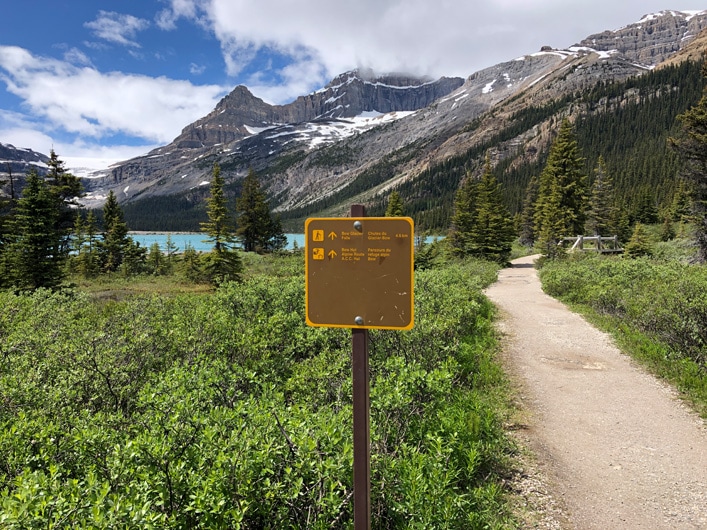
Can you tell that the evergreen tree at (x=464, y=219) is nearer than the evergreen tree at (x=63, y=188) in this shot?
No

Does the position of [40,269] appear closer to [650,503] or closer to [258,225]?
[258,225]

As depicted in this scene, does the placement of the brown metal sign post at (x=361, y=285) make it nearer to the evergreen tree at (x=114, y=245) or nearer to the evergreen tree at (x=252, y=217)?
the evergreen tree at (x=252, y=217)

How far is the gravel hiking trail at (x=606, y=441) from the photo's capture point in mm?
3848

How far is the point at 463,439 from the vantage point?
4.37 meters

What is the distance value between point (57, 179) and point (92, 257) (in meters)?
7.19

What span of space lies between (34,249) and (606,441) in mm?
26878

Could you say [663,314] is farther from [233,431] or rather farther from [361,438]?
[233,431]

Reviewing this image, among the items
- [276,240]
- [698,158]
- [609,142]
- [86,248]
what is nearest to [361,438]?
[698,158]

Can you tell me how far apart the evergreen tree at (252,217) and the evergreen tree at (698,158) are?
33.6m

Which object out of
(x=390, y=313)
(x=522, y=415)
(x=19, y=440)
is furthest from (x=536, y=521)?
(x=19, y=440)

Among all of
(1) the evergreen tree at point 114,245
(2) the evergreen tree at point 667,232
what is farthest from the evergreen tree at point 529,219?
(1) the evergreen tree at point 114,245

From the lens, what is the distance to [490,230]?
31359 mm

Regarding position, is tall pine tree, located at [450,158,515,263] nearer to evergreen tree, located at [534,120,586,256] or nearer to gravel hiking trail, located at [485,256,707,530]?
evergreen tree, located at [534,120,586,256]

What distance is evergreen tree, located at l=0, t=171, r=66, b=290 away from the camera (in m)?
21.3
